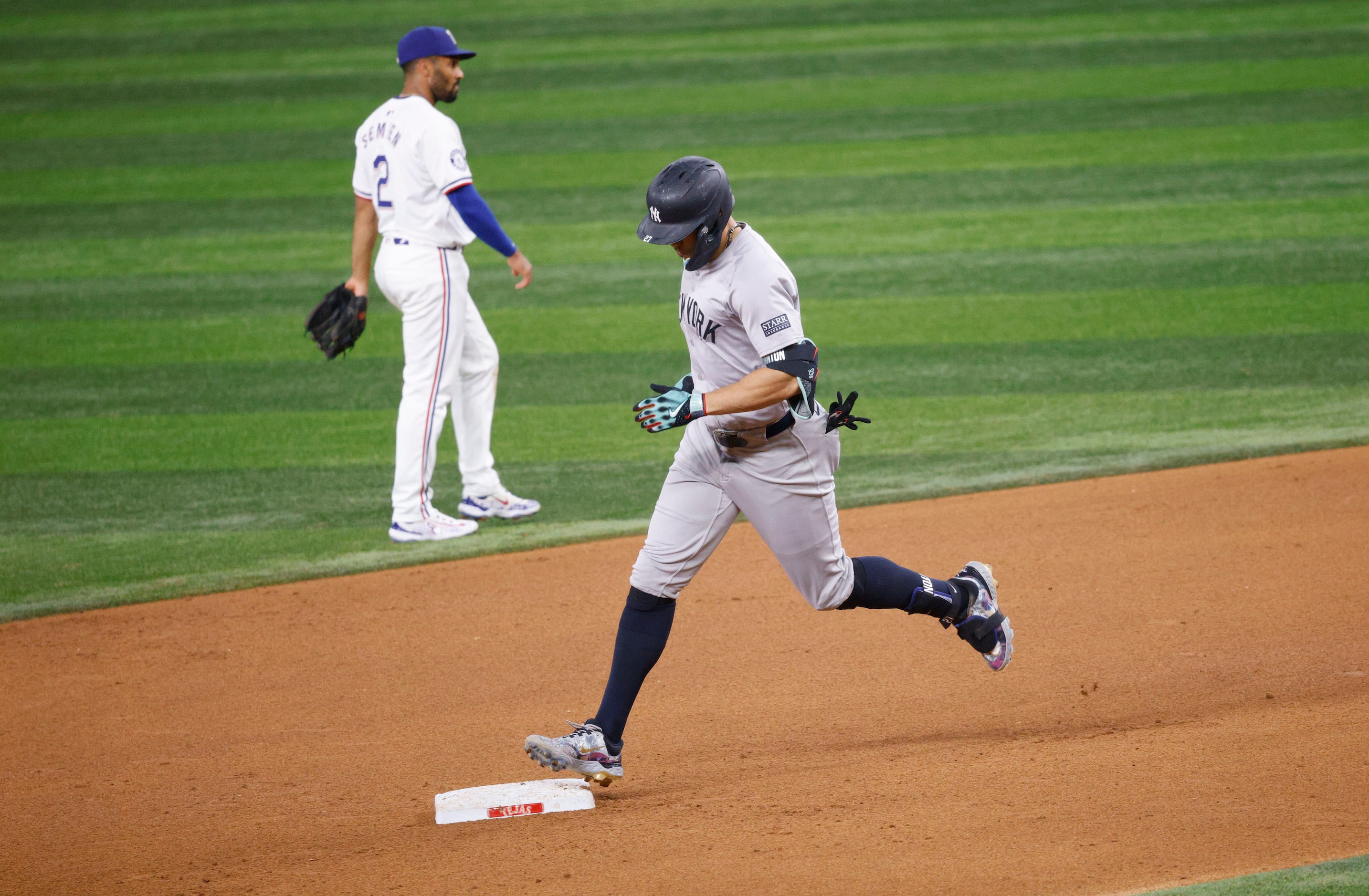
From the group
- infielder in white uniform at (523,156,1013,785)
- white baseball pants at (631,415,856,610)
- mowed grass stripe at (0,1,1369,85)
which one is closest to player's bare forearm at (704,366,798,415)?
infielder in white uniform at (523,156,1013,785)

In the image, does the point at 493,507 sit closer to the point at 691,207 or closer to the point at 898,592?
the point at 898,592

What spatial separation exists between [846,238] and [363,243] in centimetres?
632

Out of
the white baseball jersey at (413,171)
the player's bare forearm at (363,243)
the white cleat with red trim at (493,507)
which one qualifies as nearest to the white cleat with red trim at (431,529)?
the white cleat with red trim at (493,507)

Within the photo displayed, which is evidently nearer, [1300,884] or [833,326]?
[1300,884]

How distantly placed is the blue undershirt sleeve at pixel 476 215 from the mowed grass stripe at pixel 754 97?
9.49 m

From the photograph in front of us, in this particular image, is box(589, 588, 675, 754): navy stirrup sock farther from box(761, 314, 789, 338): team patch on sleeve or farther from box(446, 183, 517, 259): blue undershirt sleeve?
box(446, 183, 517, 259): blue undershirt sleeve

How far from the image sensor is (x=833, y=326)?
1020 centimetres

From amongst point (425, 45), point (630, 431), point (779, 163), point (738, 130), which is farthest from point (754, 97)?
point (425, 45)

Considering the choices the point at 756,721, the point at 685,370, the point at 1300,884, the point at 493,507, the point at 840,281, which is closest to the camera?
the point at 1300,884

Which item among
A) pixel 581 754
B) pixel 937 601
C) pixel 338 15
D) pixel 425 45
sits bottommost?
pixel 581 754

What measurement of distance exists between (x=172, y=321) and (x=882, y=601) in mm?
8088

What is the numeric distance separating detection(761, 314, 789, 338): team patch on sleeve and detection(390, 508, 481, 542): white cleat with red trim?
3383 millimetres

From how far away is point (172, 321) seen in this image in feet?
35.2

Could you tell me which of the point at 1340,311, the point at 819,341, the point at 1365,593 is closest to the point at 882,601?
the point at 1365,593
